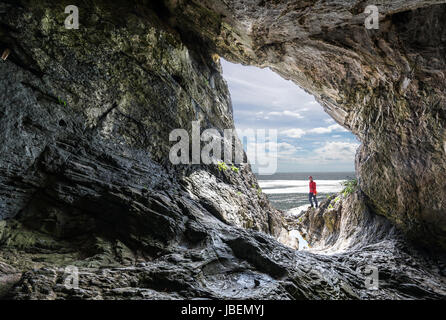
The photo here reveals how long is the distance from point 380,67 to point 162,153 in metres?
6.18

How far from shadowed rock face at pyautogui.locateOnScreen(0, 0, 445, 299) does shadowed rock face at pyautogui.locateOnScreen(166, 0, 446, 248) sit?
4 cm

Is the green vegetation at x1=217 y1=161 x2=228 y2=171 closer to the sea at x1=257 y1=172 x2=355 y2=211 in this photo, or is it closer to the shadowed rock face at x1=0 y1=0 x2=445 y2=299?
the shadowed rock face at x1=0 y1=0 x2=445 y2=299

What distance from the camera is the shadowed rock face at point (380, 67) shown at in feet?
15.2

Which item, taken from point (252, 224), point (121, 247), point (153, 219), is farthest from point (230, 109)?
point (121, 247)

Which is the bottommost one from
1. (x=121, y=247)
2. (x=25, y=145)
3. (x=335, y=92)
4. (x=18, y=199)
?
(x=121, y=247)

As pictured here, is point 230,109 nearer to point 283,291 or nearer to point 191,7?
point 191,7

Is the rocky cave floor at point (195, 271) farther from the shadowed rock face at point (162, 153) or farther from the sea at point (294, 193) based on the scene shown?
the sea at point (294, 193)

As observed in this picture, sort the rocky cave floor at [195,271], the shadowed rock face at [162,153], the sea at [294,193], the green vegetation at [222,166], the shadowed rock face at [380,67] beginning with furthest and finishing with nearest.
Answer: the sea at [294,193] < the green vegetation at [222,166] < the shadowed rock face at [380,67] < the shadowed rock face at [162,153] < the rocky cave floor at [195,271]

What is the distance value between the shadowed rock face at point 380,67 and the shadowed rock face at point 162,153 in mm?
43

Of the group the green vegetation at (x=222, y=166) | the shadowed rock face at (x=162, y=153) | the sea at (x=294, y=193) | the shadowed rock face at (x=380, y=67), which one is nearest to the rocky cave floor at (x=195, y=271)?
the shadowed rock face at (x=162, y=153)

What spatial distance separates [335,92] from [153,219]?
7.34 metres

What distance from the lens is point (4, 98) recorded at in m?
4.48

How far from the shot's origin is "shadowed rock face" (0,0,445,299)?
13.0 feet

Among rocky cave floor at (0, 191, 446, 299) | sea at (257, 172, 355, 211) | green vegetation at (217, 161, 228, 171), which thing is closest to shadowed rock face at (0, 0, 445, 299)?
rocky cave floor at (0, 191, 446, 299)
